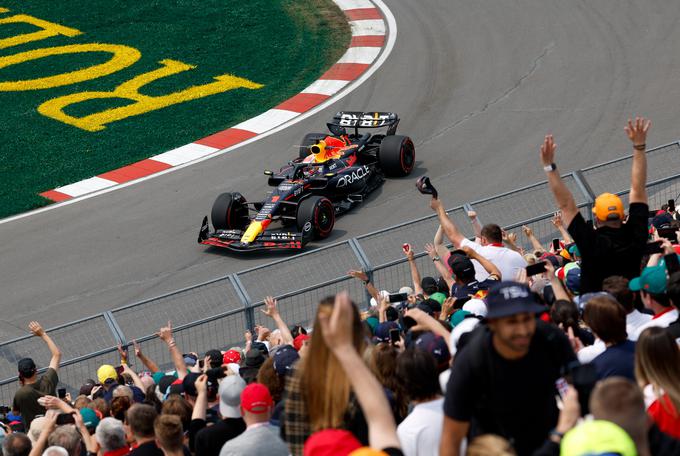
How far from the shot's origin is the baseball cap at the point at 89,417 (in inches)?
280

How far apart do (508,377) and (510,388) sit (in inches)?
1.9

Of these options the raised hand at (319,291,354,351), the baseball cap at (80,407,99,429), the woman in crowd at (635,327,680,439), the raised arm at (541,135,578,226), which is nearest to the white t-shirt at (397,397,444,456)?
the woman in crowd at (635,327,680,439)

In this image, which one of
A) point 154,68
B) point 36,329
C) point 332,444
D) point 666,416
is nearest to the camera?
point 332,444

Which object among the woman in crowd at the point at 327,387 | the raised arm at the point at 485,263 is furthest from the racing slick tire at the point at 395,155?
the woman in crowd at the point at 327,387

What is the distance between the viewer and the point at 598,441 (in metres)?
3.63

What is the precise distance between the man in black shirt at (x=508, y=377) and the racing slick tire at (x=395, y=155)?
40.8 feet

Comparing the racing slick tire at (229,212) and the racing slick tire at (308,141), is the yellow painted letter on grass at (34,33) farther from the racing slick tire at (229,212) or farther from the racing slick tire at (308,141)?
the racing slick tire at (229,212)

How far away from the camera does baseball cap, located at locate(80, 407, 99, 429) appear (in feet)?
23.4

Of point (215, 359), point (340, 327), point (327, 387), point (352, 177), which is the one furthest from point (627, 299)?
point (352, 177)

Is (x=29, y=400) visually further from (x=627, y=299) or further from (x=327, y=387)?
(x=327, y=387)

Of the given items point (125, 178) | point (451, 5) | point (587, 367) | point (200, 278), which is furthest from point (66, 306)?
point (451, 5)

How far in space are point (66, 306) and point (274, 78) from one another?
9.98 metres

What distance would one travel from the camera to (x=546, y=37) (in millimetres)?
23047

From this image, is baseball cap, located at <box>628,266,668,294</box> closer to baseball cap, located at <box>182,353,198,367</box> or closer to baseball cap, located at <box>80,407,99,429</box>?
baseball cap, located at <box>80,407,99,429</box>
